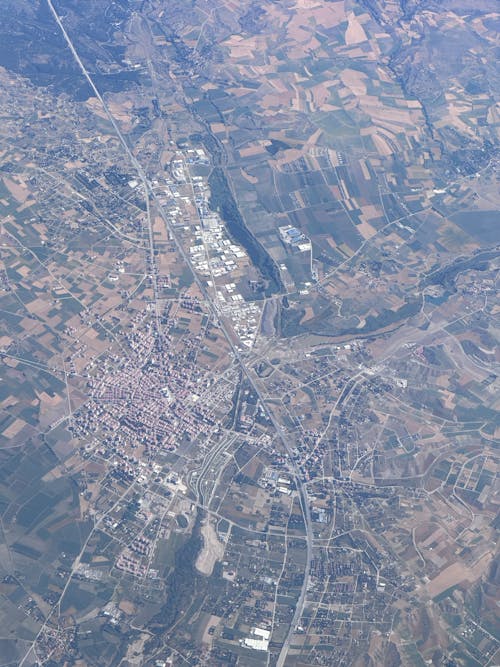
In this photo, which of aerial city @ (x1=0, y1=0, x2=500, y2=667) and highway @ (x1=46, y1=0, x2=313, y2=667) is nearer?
aerial city @ (x1=0, y1=0, x2=500, y2=667)

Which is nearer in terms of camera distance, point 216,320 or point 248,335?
point 248,335

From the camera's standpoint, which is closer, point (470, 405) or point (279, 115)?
point (470, 405)

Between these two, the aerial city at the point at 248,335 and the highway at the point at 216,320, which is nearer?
the aerial city at the point at 248,335

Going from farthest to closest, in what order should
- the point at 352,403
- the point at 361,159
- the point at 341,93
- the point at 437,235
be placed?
the point at 341,93 → the point at 361,159 → the point at 437,235 → the point at 352,403

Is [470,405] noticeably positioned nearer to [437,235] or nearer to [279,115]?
[437,235]

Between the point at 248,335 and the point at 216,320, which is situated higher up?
the point at 216,320

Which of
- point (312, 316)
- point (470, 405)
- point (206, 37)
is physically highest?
point (206, 37)

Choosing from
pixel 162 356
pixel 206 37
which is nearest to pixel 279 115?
pixel 206 37

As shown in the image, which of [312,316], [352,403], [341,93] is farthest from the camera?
[341,93]
